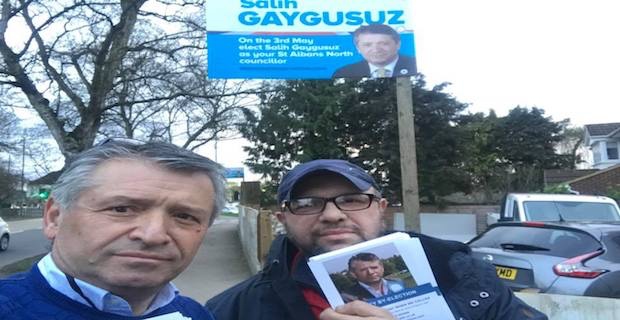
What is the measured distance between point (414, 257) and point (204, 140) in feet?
78.2

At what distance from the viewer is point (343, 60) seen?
8539 mm

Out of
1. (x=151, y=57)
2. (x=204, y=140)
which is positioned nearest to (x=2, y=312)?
(x=151, y=57)

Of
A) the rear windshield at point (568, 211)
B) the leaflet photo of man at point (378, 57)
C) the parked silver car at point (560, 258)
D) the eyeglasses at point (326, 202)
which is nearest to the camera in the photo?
the eyeglasses at point (326, 202)

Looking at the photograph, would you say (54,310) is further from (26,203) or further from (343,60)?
(26,203)

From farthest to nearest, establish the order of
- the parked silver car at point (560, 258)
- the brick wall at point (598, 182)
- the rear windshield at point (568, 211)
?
the brick wall at point (598, 182), the rear windshield at point (568, 211), the parked silver car at point (560, 258)

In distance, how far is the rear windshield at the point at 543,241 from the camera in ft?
16.8

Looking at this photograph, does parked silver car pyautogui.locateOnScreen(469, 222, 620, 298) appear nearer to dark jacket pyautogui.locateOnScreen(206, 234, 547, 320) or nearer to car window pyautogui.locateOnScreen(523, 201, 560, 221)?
dark jacket pyautogui.locateOnScreen(206, 234, 547, 320)

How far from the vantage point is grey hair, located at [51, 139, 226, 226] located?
1.33m

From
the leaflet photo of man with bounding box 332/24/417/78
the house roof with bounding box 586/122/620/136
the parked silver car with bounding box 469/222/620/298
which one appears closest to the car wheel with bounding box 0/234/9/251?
the leaflet photo of man with bounding box 332/24/417/78

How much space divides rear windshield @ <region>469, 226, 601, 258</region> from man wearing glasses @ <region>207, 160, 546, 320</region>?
12.5 feet

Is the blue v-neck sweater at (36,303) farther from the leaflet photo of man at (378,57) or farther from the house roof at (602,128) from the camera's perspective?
the house roof at (602,128)

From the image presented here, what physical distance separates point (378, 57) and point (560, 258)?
4.23 metres

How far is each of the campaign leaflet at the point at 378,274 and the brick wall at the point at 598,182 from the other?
90.8ft

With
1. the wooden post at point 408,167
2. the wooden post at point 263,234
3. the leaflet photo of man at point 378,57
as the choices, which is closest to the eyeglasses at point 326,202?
the wooden post at point 408,167
